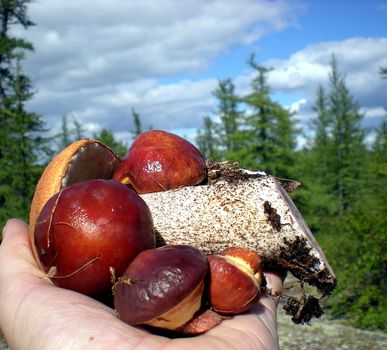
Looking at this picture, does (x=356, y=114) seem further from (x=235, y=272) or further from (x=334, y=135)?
(x=235, y=272)

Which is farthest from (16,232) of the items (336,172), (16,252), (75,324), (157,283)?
(336,172)

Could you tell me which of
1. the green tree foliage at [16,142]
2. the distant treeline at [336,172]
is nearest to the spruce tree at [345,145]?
the distant treeline at [336,172]

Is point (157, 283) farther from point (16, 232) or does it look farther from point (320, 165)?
point (320, 165)

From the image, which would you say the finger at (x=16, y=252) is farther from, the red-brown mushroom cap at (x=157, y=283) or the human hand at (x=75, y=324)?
the red-brown mushroom cap at (x=157, y=283)

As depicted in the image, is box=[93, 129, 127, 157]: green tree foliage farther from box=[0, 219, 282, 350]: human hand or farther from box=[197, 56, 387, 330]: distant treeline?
box=[0, 219, 282, 350]: human hand

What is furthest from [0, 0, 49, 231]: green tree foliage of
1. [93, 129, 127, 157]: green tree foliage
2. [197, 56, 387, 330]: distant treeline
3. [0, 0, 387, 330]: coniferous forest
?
[93, 129, 127, 157]: green tree foliage

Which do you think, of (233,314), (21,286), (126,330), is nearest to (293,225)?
(233,314)
